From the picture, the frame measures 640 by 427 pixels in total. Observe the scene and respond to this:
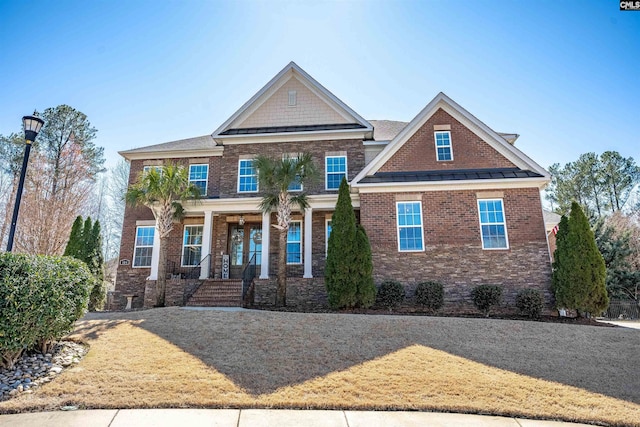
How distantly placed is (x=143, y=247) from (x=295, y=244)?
267 inches

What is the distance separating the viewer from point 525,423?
4918 mm

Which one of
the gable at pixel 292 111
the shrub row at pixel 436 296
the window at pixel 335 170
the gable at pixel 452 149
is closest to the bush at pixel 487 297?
the shrub row at pixel 436 296

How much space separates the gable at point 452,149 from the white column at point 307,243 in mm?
3296

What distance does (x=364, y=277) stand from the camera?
1218 centimetres

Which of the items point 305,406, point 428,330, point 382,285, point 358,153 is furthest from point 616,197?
point 305,406

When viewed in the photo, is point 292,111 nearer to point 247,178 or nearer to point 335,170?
point 335,170

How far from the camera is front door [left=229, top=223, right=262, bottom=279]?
16859mm

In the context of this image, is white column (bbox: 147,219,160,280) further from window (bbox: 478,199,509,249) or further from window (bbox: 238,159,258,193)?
window (bbox: 478,199,509,249)

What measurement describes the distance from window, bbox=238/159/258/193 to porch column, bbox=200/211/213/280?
6.55 feet

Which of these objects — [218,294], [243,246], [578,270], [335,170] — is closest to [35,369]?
[218,294]

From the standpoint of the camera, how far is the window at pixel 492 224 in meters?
13.5

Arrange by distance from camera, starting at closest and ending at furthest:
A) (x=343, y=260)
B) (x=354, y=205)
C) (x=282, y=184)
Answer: (x=343, y=260) < (x=282, y=184) < (x=354, y=205)

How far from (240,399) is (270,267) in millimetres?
10769

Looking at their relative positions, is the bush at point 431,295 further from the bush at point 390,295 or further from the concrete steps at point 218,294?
the concrete steps at point 218,294
